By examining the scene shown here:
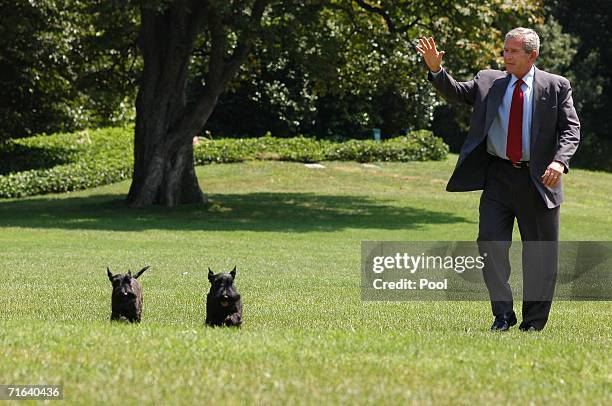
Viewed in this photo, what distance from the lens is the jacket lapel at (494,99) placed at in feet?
28.7

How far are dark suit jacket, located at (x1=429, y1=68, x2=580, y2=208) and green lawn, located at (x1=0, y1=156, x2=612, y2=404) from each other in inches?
50.9

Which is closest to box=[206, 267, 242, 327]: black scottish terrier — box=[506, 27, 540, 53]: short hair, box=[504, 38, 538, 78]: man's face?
box=[504, 38, 538, 78]: man's face

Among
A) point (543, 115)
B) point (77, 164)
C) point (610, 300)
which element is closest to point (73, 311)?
point (543, 115)

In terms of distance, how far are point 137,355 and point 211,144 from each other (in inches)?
1410

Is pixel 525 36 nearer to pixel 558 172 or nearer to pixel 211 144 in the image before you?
pixel 558 172

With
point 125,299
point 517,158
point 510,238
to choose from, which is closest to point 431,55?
point 517,158

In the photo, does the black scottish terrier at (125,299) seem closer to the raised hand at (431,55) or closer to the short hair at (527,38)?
the raised hand at (431,55)

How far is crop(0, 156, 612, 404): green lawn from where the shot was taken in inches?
227

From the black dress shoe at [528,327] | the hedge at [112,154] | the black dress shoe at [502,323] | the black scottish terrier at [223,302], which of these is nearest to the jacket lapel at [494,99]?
the black dress shoe at [502,323]

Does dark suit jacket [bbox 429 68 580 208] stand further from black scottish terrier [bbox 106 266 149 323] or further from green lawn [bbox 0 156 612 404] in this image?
black scottish terrier [bbox 106 266 149 323]

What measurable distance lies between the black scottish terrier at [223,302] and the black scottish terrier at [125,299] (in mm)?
628

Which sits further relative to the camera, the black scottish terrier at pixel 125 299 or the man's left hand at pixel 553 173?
the black scottish terrier at pixel 125 299

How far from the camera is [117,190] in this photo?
35.8 metres

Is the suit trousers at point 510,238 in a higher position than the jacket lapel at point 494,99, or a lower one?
lower
